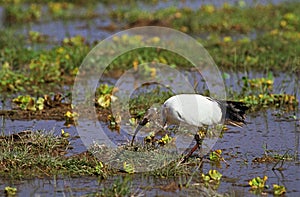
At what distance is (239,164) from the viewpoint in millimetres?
5613

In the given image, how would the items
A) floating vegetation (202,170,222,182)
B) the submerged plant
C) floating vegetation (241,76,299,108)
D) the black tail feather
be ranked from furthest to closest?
floating vegetation (241,76,299,108) → the black tail feather → floating vegetation (202,170,222,182) → the submerged plant

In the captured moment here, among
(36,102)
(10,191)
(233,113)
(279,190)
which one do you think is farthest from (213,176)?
(36,102)

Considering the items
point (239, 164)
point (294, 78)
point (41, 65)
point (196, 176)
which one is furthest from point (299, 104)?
point (41, 65)

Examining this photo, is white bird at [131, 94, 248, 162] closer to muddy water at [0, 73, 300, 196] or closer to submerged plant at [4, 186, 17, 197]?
muddy water at [0, 73, 300, 196]

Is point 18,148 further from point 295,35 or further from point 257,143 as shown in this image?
point 295,35

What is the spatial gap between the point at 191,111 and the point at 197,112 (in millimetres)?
74

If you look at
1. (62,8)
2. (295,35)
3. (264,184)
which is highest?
(62,8)

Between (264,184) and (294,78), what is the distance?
3.64 m

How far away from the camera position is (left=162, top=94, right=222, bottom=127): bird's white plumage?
5.52 m

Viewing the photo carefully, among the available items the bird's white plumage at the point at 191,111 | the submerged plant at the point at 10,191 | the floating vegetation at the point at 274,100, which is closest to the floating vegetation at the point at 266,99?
the floating vegetation at the point at 274,100

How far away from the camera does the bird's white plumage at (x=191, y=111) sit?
5.52 m

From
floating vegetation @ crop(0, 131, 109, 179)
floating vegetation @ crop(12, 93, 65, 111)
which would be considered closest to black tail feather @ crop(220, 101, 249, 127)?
floating vegetation @ crop(0, 131, 109, 179)

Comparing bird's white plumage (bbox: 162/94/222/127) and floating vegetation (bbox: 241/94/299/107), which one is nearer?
bird's white plumage (bbox: 162/94/222/127)

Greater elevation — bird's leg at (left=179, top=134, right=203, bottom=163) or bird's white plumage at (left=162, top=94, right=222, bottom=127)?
bird's white plumage at (left=162, top=94, right=222, bottom=127)
